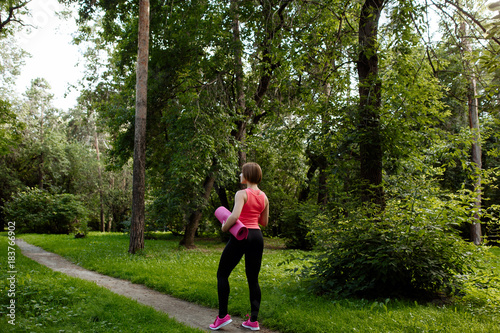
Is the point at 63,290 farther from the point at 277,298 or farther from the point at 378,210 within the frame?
the point at 378,210

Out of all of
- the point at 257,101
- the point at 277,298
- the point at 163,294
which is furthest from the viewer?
the point at 257,101

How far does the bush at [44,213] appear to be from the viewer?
22.8m

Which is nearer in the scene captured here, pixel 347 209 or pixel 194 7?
pixel 347 209

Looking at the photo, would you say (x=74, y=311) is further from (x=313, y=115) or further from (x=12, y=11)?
(x=12, y=11)

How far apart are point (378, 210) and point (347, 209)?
59 cm

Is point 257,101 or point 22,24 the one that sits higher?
point 22,24

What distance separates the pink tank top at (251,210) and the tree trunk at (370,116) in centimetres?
282

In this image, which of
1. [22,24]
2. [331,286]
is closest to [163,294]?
[331,286]

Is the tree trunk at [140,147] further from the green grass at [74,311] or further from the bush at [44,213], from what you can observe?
the bush at [44,213]

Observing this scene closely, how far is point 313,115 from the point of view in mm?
7430

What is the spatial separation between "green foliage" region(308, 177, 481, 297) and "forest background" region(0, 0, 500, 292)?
0.04 meters

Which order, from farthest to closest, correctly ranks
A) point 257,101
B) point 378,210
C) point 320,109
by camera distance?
point 257,101 → point 320,109 → point 378,210

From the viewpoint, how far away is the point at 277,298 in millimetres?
5738

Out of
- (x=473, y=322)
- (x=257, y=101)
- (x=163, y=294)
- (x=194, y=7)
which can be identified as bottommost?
(x=163, y=294)
